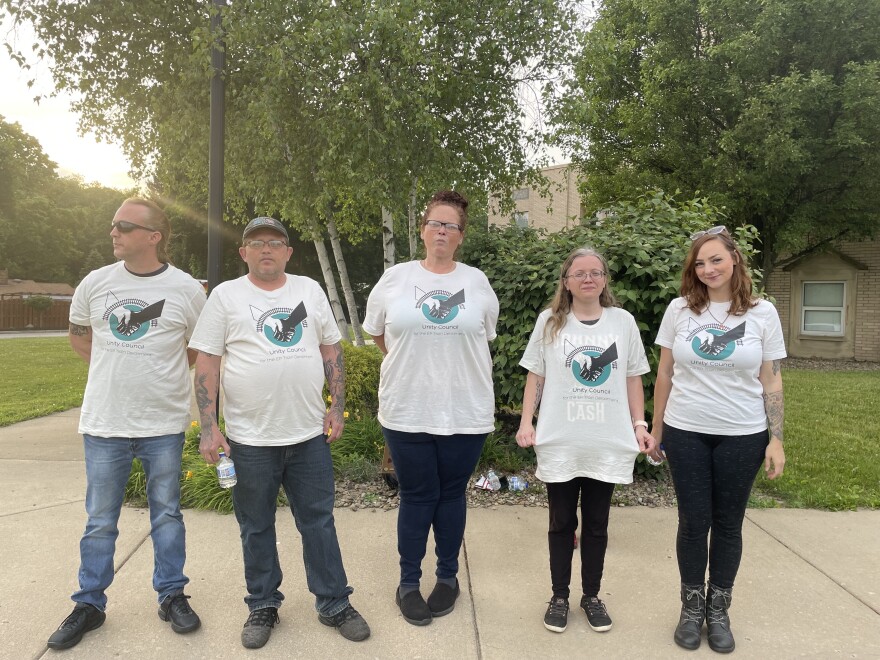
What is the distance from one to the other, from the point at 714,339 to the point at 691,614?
4.09 ft

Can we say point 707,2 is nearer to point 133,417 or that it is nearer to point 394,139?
point 394,139

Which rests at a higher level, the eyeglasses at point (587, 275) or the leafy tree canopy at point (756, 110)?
the leafy tree canopy at point (756, 110)

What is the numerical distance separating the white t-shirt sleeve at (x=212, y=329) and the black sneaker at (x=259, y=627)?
3.95 ft

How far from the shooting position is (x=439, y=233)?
8.73 feet

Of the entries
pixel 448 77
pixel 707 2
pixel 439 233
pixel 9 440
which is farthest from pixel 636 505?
pixel 707 2

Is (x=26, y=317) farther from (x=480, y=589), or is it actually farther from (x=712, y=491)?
(x=712, y=491)

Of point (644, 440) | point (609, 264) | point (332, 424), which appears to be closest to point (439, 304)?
point (332, 424)

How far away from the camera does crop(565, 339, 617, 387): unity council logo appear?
258 cm

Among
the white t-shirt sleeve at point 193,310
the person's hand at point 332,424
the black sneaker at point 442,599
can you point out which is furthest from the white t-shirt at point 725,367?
the white t-shirt sleeve at point 193,310

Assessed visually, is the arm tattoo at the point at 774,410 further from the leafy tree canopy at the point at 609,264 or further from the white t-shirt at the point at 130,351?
the white t-shirt at the point at 130,351

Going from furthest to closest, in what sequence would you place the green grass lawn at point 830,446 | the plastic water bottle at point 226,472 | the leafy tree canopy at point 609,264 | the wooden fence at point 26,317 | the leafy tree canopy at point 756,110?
the wooden fence at point 26,317
the leafy tree canopy at point 756,110
the green grass lawn at point 830,446
the leafy tree canopy at point 609,264
the plastic water bottle at point 226,472

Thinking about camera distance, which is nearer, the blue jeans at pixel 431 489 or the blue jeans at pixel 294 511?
the blue jeans at pixel 294 511

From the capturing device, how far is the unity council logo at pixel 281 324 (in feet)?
8.11

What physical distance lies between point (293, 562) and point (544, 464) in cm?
165
